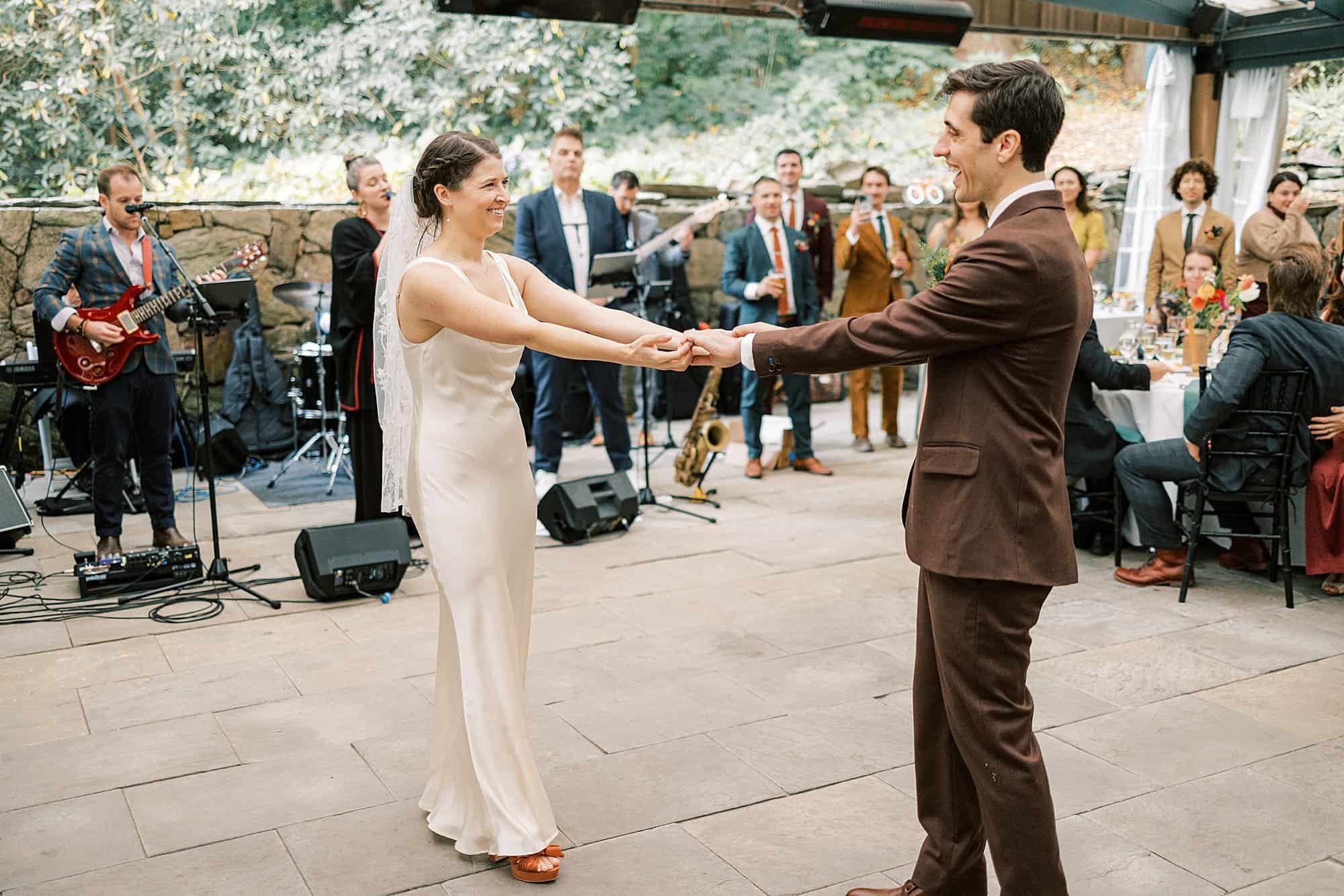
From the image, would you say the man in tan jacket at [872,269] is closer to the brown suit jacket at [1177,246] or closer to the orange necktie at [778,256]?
the orange necktie at [778,256]

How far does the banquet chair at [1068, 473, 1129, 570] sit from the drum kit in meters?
4.26

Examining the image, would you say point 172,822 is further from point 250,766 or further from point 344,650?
point 344,650

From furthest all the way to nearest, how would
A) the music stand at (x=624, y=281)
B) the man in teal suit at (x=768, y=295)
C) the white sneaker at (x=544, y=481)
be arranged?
1. the man in teal suit at (x=768, y=295)
2. the white sneaker at (x=544, y=481)
3. the music stand at (x=624, y=281)

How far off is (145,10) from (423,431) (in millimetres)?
9986

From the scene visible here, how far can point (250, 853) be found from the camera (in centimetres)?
283

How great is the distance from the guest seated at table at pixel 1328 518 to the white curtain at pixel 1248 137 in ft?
15.0

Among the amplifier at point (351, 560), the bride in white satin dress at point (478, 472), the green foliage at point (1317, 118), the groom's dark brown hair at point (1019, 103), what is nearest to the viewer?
the groom's dark brown hair at point (1019, 103)

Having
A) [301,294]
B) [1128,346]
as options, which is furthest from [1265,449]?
[301,294]

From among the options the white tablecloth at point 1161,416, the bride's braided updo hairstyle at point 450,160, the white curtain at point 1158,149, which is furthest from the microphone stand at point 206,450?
the white curtain at point 1158,149

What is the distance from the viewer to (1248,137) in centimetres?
893

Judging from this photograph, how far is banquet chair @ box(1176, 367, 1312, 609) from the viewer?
4.62 m

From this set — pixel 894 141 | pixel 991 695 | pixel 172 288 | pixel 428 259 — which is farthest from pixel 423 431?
pixel 894 141

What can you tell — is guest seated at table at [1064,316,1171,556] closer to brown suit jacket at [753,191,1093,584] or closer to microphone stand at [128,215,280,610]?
brown suit jacket at [753,191,1093,584]

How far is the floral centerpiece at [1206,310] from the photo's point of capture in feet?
17.5
